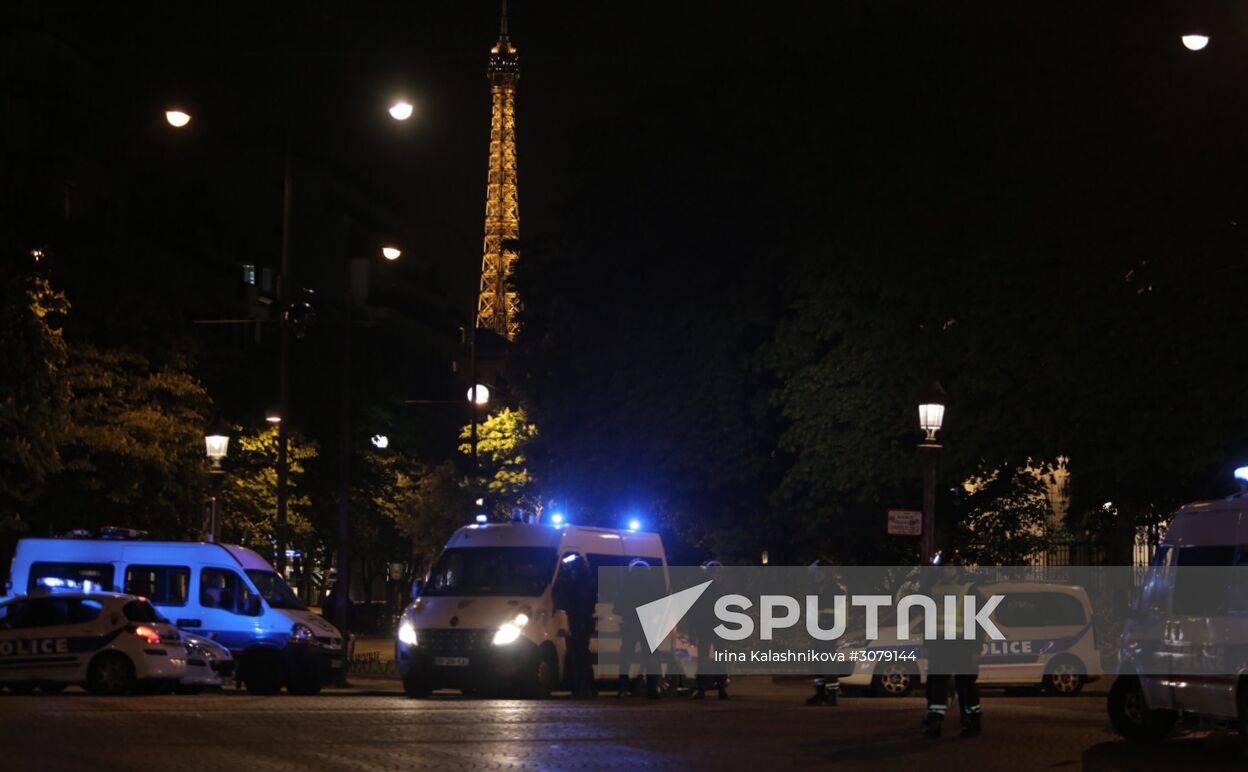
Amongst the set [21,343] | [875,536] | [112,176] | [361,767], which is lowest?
[361,767]

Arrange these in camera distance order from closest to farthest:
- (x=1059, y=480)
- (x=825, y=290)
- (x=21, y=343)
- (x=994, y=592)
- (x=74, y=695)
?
(x=74, y=695) < (x=994, y=592) < (x=21, y=343) < (x=825, y=290) < (x=1059, y=480)

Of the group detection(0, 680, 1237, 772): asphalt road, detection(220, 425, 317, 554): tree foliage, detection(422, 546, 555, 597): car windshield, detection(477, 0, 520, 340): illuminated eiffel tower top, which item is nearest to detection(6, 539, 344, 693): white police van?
detection(422, 546, 555, 597): car windshield

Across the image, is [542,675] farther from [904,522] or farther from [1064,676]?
[1064,676]

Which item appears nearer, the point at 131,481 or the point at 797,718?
the point at 797,718

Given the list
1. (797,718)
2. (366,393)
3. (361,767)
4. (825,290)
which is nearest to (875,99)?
(825,290)

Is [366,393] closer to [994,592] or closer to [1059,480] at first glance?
[1059,480]

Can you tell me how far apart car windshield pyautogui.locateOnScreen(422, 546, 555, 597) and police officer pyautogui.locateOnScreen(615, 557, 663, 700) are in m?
1.57

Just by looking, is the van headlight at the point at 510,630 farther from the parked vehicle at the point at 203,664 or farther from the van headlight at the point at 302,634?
the van headlight at the point at 302,634

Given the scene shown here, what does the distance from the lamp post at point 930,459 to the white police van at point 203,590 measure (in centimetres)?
913

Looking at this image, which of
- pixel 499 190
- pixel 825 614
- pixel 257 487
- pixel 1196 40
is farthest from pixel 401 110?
pixel 499 190

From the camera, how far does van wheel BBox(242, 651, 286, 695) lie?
29.6 m

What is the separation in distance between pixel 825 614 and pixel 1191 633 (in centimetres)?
2238

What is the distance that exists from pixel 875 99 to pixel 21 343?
1664cm

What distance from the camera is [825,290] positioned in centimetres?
3856
